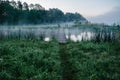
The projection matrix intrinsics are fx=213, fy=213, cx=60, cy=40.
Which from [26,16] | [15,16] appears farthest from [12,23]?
[26,16]

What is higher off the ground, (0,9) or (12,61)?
(0,9)

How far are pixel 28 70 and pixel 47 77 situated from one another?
4.56 feet

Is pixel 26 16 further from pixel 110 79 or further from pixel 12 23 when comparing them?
pixel 110 79

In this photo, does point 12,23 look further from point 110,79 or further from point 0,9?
point 110,79

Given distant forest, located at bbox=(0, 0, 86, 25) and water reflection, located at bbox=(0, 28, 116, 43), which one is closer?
water reflection, located at bbox=(0, 28, 116, 43)

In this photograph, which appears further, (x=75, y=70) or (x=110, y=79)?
(x=75, y=70)

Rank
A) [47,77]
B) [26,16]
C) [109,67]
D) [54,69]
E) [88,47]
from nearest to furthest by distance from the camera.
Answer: [47,77] → [54,69] → [109,67] → [88,47] → [26,16]

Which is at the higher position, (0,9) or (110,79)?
(0,9)

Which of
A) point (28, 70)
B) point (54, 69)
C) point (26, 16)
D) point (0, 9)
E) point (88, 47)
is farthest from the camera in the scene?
point (26, 16)

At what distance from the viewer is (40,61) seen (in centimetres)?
1318

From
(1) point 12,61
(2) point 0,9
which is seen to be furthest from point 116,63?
(2) point 0,9

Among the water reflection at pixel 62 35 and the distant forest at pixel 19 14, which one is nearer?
the water reflection at pixel 62 35

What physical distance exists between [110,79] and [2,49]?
903cm

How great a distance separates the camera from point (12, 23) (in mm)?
77375
